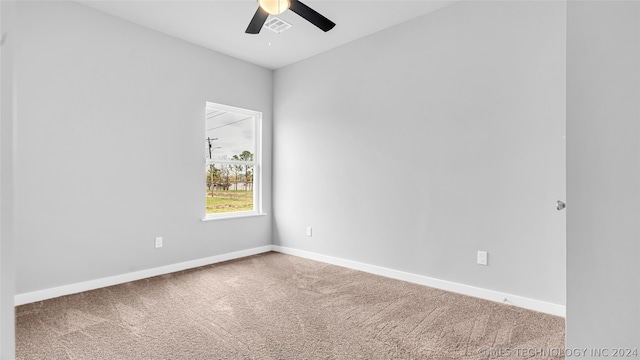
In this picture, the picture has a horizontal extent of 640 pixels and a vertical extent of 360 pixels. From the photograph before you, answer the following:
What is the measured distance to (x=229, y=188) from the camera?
4.29 m

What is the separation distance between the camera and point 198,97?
3.80 m

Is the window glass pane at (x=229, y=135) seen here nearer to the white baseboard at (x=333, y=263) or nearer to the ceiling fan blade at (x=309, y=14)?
the white baseboard at (x=333, y=263)

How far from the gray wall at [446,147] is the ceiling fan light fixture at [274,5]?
153 cm

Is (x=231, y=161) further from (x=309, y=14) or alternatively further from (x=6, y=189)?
(x=6, y=189)

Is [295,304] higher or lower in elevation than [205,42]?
lower

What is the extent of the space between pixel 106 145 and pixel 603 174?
3.64m

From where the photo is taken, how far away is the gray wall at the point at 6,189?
529mm

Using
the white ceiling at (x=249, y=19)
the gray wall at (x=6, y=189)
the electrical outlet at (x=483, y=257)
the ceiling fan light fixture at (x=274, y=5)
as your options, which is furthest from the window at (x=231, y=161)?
the gray wall at (x=6, y=189)

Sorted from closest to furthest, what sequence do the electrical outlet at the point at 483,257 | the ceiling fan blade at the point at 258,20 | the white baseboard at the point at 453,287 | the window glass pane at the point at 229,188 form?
1. the ceiling fan blade at the point at 258,20
2. the white baseboard at the point at 453,287
3. the electrical outlet at the point at 483,257
4. the window glass pane at the point at 229,188

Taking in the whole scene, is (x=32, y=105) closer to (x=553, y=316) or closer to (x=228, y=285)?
(x=228, y=285)

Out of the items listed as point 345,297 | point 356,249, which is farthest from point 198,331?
point 356,249

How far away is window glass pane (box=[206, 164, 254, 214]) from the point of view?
13.4 feet

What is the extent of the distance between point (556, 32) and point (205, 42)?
11.3ft

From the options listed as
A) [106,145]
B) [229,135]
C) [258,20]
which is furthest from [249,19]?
[106,145]
